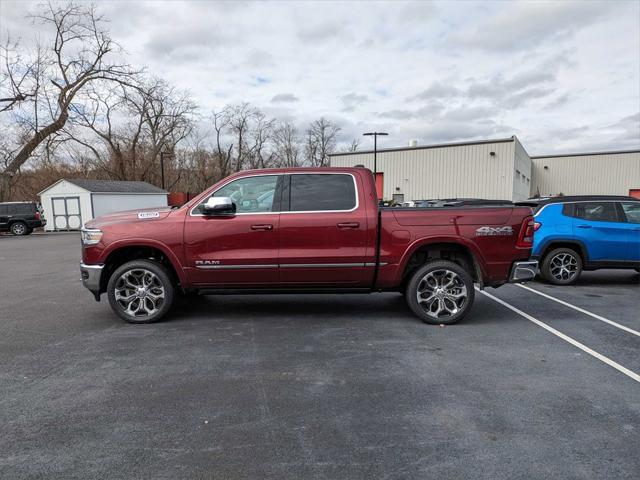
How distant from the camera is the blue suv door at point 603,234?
8.19m

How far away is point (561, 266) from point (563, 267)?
42 millimetres

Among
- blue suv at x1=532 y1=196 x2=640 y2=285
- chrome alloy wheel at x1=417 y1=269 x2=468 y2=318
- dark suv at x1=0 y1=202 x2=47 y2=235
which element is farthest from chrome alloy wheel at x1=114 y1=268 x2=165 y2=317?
dark suv at x1=0 y1=202 x2=47 y2=235

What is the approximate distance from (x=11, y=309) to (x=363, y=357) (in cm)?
552

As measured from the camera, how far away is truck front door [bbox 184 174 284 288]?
5410 mm

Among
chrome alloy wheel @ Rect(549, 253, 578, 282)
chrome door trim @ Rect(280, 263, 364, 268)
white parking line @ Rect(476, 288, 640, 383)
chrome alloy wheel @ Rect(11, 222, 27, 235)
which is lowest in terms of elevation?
white parking line @ Rect(476, 288, 640, 383)

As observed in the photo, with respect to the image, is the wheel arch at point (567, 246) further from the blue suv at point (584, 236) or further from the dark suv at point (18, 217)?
the dark suv at point (18, 217)

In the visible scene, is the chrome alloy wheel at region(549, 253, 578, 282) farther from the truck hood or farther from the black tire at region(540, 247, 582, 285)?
the truck hood

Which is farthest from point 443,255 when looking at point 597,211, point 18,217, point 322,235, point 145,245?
point 18,217

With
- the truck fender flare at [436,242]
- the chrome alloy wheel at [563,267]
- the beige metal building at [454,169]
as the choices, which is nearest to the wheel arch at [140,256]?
the truck fender flare at [436,242]

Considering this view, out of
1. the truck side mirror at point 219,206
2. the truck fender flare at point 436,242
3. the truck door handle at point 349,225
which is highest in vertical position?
the truck side mirror at point 219,206

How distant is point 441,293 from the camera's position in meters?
5.56

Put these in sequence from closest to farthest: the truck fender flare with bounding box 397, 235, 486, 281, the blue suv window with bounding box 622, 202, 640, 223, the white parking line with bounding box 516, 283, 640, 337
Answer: the white parking line with bounding box 516, 283, 640, 337
the truck fender flare with bounding box 397, 235, 486, 281
the blue suv window with bounding box 622, 202, 640, 223

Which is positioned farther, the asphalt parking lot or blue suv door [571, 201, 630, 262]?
blue suv door [571, 201, 630, 262]

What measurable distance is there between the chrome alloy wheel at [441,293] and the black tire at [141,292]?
3.16m
